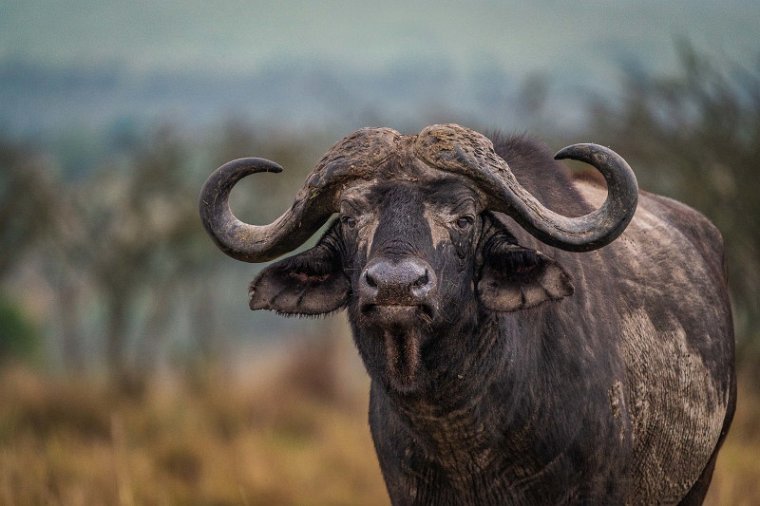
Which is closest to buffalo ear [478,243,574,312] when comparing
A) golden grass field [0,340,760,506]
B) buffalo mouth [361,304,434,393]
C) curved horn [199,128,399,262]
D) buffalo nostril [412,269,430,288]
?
buffalo mouth [361,304,434,393]

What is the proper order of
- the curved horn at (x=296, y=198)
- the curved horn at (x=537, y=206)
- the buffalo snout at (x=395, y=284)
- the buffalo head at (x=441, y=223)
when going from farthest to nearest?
the curved horn at (x=296, y=198) → the curved horn at (x=537, y=206) → the buffalo head at (x=441, y=223) → the buffalo snout at (x=395, y=284)

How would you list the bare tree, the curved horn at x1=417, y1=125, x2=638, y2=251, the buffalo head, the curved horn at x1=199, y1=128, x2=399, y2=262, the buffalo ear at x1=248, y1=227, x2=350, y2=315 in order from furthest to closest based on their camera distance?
the bare tree < the buffalo ear at x1=248, y1=227, x2=350, y2=315 < the curved horn at x1=199, y1=128, x2=399, y2=262 < the curved horn at x1=417, y1=125, x2=638, y2=251 < the buffalo head

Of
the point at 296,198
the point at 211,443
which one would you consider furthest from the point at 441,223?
the point at 211,443

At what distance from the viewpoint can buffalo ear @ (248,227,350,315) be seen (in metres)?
4.95

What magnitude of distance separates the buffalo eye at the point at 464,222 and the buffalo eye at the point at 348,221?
1.52 ft

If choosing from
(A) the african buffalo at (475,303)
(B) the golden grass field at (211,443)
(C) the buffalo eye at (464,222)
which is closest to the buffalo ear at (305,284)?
(A) the african buffalo at (475,303)

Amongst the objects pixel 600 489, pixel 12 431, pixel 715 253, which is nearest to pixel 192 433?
pixel 12 431

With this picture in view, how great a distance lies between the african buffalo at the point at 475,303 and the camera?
15.0 feet

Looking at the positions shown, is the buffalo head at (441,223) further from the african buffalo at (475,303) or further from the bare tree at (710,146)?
the bare tree at (710,146)

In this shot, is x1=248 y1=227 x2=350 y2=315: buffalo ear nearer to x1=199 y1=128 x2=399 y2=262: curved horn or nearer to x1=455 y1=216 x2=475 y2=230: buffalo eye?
x1=199 y1=128 x2=399 y2=262: curved horn

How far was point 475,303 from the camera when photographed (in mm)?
4723

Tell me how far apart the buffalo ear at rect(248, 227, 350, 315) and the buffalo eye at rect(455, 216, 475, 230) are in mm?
666

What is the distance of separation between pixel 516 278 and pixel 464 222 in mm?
344

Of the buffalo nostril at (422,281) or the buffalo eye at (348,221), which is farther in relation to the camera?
the buffalo eye at (348,221)
